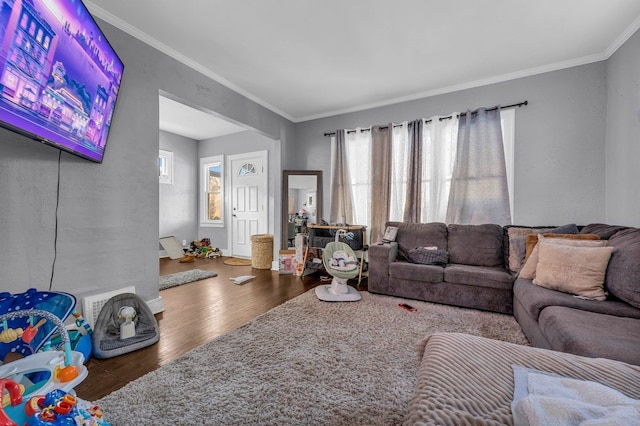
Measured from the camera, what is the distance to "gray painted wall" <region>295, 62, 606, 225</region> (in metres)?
2.77

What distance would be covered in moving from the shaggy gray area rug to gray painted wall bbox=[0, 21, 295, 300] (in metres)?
1.09

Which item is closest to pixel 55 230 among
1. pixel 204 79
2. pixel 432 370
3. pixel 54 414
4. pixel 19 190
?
pixel 19 190

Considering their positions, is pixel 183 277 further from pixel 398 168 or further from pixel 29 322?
pixel 398 168

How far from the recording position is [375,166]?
3857 millimetres

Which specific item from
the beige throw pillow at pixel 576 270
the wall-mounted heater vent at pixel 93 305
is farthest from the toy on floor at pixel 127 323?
the beige throw pillow at pixel 576 270

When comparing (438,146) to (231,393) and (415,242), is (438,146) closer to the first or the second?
(415,242)

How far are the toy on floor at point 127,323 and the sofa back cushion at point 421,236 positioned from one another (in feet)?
9.09

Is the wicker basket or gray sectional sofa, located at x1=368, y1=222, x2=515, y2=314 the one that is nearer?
gray sectional sofa, located at x1=368, y1=222, x2=515, y2=314

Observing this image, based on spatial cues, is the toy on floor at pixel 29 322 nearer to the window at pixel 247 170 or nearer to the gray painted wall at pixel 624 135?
the window at pixel 247 170

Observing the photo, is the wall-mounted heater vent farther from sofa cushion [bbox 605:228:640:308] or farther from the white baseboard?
sofa cushion [bbox 605:228:640:308]

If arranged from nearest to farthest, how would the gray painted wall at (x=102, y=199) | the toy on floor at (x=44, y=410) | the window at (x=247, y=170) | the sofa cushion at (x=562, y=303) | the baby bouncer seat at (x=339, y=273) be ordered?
the toy on floor at (x=44, y=410)
the sofa cushion at (x=562, y=303)
the gray painted wall at (x=102, y=199)
the baby bouncer seat at (x=339, y=273)
the window at (x=247, y=170)

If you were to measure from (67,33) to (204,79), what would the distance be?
172 cm

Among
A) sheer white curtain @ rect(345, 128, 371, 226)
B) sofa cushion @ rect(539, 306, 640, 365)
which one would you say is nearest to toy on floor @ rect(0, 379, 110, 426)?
sofa cushion @ rect(539, 306, 640, 365)

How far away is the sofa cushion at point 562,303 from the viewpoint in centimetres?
156
